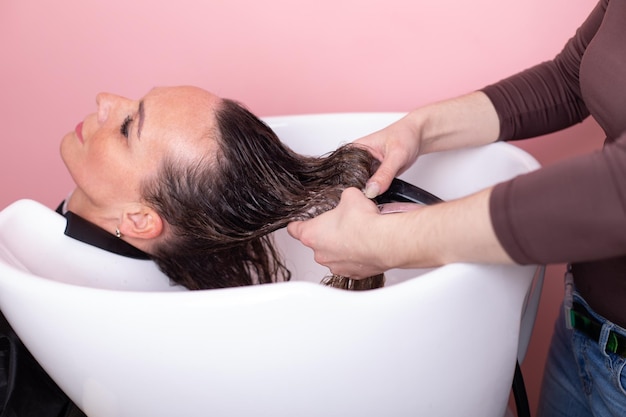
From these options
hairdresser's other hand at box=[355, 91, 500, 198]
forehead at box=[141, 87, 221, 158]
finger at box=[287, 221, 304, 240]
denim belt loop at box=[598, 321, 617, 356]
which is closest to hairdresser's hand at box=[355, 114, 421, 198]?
hairdresser's other hand at box=[355, 91, 500, 198]

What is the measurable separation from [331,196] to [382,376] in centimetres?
39

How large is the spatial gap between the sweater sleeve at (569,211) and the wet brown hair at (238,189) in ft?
1.34

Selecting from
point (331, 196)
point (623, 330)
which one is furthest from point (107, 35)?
point (623, 330)

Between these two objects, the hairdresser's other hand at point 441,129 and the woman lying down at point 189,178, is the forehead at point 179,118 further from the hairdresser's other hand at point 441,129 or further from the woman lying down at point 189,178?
the hairdresser's other hand at point 441,129

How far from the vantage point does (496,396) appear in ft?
3.12

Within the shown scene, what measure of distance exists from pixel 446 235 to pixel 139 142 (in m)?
0.56

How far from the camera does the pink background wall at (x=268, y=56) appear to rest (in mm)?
1488

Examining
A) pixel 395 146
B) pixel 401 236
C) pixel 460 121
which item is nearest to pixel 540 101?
pixel 460 121

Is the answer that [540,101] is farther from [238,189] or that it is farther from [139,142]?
[139,142]

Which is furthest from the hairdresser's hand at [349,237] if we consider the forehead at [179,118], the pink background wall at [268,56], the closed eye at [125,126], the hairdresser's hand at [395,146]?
the pink background wall at [268,56]

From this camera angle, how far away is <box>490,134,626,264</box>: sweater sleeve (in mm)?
667

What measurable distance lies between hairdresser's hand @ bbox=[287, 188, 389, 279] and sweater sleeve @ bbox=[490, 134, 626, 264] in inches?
6.7

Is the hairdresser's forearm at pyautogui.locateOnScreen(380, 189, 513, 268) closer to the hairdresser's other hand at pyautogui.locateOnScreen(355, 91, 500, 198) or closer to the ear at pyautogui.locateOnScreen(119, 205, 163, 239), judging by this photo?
the hairdresser's other hand at pyautogui.locateOnScreen(355, 91, 500, 198)

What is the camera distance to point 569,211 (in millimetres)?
676
